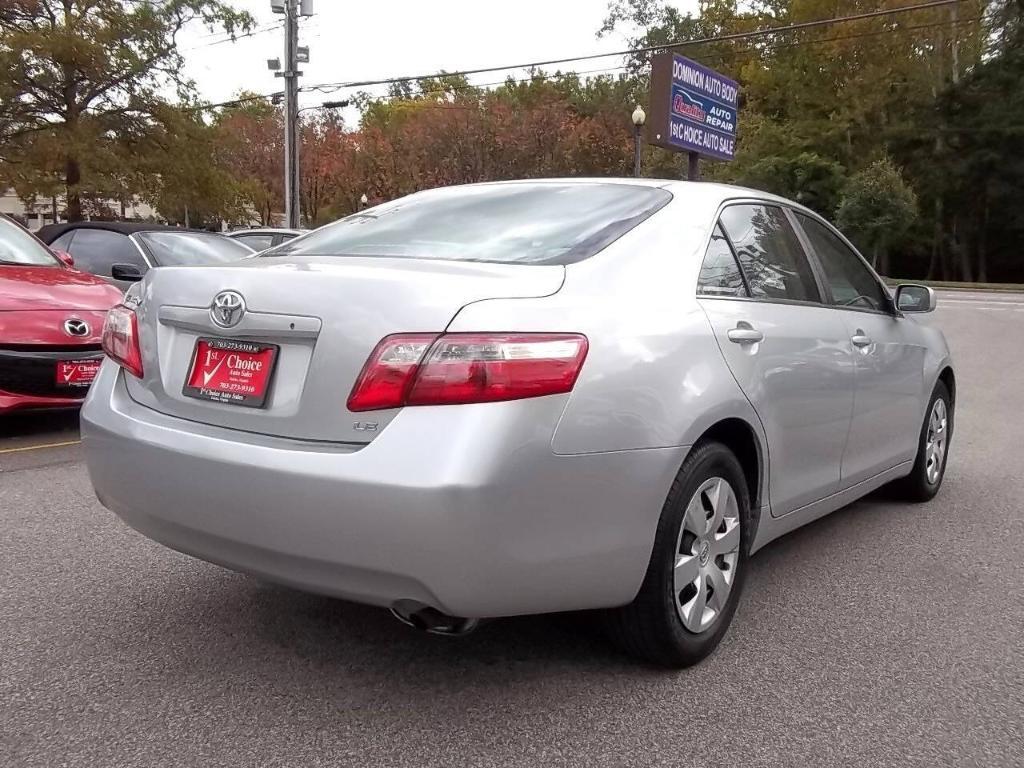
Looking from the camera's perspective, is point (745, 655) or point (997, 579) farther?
Answer: point (997, 579)

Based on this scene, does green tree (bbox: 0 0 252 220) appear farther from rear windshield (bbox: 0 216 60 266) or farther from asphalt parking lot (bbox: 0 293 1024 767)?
asphalt parking lot (bbox: 0 293 1024 767)

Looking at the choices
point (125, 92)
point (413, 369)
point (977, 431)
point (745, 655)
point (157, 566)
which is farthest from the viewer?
point (125, 92)

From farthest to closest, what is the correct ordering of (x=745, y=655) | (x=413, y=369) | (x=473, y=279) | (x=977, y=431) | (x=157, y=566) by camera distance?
(x=977, y=431) → (x=157, y=566) → (x=745, y=655) → (x=473, y=279) → (x=413, y=369)

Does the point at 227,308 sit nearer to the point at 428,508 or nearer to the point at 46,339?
the point at 428,508

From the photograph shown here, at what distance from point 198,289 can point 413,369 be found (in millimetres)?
802

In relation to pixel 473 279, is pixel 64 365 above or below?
below

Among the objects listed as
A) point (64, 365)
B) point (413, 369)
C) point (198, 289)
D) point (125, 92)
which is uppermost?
point (125, 92)

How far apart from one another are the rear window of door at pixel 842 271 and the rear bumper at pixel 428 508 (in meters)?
1.78

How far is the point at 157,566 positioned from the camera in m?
3.80

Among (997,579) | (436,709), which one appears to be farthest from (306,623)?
(997,579)

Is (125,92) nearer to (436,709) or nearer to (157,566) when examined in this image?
(157,566)

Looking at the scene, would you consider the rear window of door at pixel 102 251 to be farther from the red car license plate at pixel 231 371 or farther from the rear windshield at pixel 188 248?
the red car license plate at pixel 231 371

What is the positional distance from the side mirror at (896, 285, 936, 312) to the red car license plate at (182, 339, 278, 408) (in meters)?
3.33

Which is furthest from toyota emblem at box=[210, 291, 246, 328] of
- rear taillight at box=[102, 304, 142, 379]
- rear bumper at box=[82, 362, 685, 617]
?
rear taillight at box=[102, 304, 142, 379]
